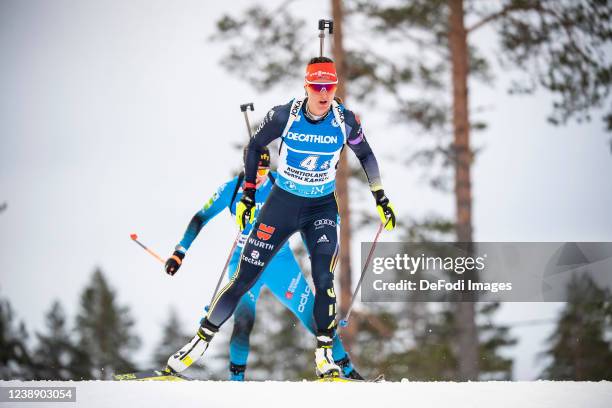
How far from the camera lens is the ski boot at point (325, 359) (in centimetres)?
656

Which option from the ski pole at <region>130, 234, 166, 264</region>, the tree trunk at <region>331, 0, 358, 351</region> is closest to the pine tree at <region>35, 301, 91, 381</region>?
the tree trunk at <region>331, 0, 358, 351</region>

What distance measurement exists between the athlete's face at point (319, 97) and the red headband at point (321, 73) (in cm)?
4

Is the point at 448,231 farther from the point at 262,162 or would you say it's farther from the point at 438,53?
the point at 262,162

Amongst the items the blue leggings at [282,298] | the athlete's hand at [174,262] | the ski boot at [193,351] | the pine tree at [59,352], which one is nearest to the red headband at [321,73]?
the blue leggings at [282,298]

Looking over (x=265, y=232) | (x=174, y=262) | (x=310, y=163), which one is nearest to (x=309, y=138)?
(x=310, y=163)

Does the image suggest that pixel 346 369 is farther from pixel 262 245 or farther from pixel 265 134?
pixel 265 134

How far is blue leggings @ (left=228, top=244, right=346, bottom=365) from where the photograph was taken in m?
7.55

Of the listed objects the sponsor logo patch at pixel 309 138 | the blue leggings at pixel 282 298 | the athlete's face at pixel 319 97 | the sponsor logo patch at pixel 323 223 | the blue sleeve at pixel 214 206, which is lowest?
the blue leggings at pixel 282 298

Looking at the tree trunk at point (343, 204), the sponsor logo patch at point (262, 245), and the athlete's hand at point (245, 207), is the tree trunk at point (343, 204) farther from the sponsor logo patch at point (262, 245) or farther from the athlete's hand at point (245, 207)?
the sponsor logo patch at point (262, 245)

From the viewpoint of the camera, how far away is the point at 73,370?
29.4 meters

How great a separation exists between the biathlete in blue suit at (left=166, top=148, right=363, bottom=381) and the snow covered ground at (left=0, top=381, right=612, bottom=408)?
4.40 feet

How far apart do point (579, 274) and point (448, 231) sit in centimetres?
300

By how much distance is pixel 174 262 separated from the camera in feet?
23.7

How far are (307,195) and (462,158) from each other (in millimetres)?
8515
